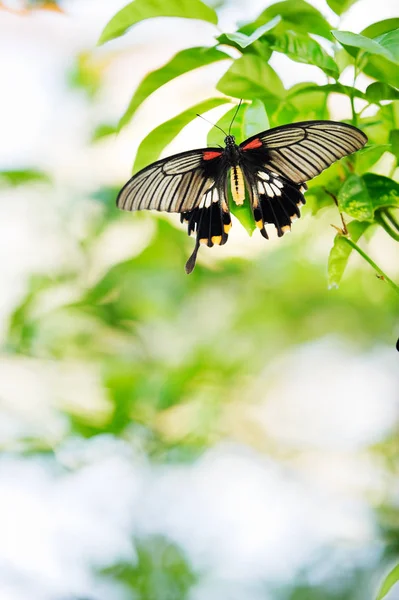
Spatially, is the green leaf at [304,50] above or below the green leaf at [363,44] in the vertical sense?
above

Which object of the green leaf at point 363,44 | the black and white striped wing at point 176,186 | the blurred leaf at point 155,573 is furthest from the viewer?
the blurred leaf at point 155,573

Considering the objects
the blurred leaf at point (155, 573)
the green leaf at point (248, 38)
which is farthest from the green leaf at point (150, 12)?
the blurred leaf at point (155, 573)

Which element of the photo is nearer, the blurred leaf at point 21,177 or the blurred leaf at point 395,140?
the blurred leaf at point 395,140

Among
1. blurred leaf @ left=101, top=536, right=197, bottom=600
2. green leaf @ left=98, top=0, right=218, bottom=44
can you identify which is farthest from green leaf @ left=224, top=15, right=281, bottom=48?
blurred leaf @ left=101, top=536, right=197, bottom=600

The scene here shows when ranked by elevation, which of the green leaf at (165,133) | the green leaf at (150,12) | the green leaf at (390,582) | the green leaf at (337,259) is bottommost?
the green leaf at (390,582)

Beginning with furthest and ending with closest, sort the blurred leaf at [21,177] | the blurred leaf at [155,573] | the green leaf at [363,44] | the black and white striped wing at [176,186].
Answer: the blurred leaf at [21,177], the blurred leaf at [155,573], the black and white striped wing at [176,186], the green leaf at [363,44]

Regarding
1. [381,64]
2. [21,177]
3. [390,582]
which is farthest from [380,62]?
[21,177]

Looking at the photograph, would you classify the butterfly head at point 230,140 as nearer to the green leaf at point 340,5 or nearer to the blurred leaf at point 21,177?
the green leaf at point 340,5

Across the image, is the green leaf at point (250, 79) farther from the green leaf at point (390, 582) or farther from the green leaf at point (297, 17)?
the green leaf at point (390, 582)
